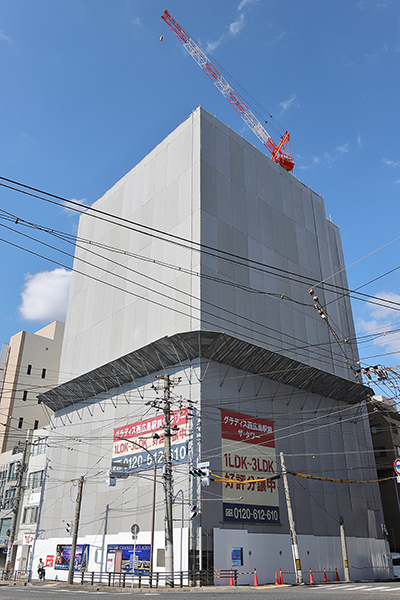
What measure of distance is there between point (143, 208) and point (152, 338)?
15.0 meters

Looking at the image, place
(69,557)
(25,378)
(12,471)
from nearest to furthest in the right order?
(69,557), (12,471), (25,378)

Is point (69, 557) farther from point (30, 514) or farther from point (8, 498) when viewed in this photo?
point (8, 498)

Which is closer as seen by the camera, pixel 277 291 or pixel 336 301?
pixel 277 291

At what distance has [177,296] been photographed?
127 ft

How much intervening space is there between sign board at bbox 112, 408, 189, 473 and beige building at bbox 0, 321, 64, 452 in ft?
104

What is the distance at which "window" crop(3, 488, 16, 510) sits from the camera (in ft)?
191

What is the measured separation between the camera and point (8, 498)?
57844 millimetres

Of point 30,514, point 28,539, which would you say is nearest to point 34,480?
point 30,514

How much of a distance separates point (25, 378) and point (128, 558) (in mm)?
43555

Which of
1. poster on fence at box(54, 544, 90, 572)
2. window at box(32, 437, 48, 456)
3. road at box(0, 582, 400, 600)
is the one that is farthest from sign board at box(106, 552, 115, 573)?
window at box(32, 437, 48, 456)

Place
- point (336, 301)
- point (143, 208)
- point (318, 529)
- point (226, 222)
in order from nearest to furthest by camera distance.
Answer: point (318, 529) < point (226, 222) < point (143, 208) < point (336, 301)

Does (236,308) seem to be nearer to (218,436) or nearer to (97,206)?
(218,436)

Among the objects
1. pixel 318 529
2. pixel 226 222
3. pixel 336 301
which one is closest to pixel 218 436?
pixel 318 529

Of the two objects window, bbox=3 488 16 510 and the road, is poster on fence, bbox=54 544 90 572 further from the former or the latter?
window, bbox=3 488 16 510
